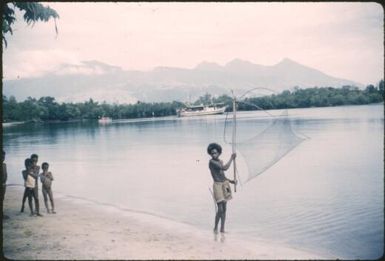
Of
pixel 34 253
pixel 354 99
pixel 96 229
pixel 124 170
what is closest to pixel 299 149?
pixel 124 170

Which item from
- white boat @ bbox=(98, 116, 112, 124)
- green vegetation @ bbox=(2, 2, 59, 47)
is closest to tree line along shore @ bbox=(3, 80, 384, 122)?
white boat @ bbox=(98, 116, 112, 124)

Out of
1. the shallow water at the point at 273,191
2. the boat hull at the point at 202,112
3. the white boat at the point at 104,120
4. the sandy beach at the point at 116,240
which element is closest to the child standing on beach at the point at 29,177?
the sandy beach at the point at 116,240

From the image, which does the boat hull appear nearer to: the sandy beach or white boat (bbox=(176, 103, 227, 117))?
white boat (bbox=(176, 103, 227, 117))

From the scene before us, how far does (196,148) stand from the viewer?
3906 cm

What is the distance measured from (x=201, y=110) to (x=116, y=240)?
122 meters

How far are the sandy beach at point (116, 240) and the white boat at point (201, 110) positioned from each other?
11346cm

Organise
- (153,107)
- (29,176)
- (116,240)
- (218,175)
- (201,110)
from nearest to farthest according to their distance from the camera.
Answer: (218,175)
(116,240)
(29,176)
(201,110)
(153,107)

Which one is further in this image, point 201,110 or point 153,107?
point 153,107

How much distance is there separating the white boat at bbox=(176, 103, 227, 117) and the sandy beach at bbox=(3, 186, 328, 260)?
372 ft

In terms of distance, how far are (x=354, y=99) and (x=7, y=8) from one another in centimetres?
10148


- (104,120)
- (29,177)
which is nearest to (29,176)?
(29,177)

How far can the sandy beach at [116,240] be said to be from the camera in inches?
329

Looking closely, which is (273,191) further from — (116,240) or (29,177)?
(29,177)

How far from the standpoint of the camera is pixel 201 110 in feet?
429
